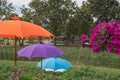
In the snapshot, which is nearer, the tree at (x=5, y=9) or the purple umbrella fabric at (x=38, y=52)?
the purple umbrella fabric at (x=38, y=52)

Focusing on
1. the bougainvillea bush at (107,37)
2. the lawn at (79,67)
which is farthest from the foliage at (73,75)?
the bougainvillea bush at (107,37)

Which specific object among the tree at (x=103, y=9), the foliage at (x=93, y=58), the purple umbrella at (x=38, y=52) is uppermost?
the tree at (x=103, y=9)

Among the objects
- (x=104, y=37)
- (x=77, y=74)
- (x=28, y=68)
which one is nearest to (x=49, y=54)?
(x=104, y=37)

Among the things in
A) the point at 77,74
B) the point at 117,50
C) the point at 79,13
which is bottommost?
the point at 77,74

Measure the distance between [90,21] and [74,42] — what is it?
464 cm

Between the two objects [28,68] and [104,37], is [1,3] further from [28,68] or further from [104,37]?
[104,37]

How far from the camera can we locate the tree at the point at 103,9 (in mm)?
46406

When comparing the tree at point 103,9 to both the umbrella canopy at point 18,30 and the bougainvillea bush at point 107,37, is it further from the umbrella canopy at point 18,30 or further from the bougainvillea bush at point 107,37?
the umbrella canopy at point 18,30

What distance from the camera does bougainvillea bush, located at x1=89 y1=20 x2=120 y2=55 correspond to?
9859 millimetres

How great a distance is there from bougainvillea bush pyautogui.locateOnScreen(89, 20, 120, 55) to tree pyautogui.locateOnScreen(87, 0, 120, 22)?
35.3 meters

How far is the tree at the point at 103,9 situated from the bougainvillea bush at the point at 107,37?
35.3 m

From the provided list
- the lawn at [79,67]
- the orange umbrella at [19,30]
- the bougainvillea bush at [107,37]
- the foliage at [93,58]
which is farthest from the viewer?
the foliage at [93,58]

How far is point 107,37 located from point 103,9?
124 feet

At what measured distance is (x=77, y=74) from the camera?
11.7 m
